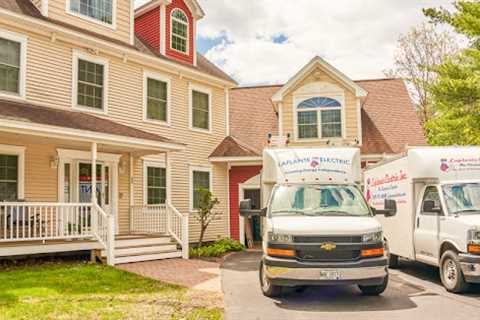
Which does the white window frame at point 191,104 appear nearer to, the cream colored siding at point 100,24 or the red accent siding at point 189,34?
the red accent siding at point 189,34

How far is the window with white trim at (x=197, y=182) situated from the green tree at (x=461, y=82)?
29.1 ft

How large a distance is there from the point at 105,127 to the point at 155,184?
12.0 feet

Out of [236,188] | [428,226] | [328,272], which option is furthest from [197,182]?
[328,272]

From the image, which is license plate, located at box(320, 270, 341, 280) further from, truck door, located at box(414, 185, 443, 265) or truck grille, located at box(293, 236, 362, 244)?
truck door, located at box(414, 185, 443, 265)

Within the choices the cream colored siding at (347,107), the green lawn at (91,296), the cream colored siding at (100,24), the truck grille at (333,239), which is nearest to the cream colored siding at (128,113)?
the cream colored siding at (100,24)

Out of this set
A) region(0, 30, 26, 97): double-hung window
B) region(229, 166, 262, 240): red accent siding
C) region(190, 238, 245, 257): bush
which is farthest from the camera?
region(229, 166, 262, 240): red accent siding

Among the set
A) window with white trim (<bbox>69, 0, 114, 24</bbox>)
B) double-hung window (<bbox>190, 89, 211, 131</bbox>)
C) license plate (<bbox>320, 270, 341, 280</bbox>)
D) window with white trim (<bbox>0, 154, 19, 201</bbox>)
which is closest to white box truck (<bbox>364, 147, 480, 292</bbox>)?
license plate (<bbox>320, 270, 341, 280</bbox>)

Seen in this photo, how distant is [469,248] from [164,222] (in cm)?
911

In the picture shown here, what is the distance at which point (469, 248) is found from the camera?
8281 mm

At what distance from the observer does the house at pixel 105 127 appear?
470 inches

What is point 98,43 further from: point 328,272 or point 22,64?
point 328,272

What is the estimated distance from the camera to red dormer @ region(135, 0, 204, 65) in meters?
17.6

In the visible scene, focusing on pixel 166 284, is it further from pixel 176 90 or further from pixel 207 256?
pixel 176 90

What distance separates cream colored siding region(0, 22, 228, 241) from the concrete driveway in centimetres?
621
